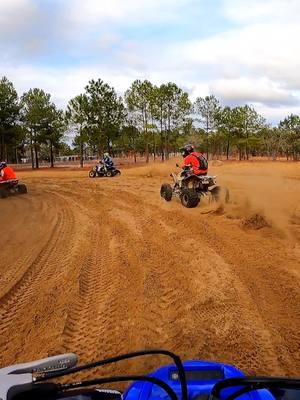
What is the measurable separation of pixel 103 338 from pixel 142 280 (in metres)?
1.76

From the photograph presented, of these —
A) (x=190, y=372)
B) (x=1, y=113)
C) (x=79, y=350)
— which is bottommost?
(x=79, y=350)

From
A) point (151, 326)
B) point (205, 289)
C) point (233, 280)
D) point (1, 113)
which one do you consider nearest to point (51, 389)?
point (151, 326)

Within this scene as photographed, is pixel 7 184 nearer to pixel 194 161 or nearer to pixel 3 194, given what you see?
pixel 3 194

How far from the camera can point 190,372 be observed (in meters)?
2.22

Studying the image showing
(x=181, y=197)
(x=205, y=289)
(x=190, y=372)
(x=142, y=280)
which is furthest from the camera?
(x=181, y=197)

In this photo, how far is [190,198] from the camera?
12805mm

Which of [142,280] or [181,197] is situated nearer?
[142,280]

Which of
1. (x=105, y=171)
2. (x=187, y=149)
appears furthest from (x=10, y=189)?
(x=105, y=171)

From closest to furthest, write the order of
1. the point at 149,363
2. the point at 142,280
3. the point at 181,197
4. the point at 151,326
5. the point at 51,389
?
the point at 51,389, the point at 149,363, the point at 151,326, the point at 142,280, the point at 181,197

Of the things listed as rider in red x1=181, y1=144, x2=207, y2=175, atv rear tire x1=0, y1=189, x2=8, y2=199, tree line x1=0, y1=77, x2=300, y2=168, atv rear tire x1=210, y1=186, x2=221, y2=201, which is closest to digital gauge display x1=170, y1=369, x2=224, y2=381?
atv rear tire x1=210, y1=186, x2=221, y2=201

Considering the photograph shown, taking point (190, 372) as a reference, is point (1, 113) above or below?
above

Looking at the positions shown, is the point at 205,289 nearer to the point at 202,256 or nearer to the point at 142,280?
the point at 142,280

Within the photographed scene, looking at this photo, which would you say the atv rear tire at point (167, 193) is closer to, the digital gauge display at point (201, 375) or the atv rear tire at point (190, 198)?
the atv rear tire at point (190, 198)

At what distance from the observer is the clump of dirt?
9672 mm
